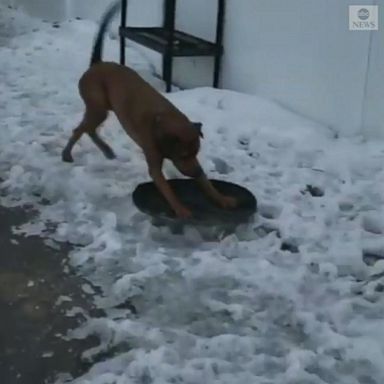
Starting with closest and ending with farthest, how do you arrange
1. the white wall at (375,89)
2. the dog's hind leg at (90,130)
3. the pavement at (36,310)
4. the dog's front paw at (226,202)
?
the pavement at (36,310) → the dog's front paw at (226,202) → the dog's hind leg at (90,130) → the white wall at (375,89)

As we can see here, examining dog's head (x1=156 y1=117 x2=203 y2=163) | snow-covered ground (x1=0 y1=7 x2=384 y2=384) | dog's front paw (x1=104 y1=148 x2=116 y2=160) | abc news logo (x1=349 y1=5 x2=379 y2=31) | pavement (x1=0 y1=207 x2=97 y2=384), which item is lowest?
pavement (x1=0 y1=207 x2=97 y2=384)

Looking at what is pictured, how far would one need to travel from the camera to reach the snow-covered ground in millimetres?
2891

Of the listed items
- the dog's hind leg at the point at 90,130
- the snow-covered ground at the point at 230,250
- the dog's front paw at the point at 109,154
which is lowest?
the snow-covered ground at the point at 230,250

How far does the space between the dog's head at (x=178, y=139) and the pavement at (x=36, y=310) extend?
58 cm

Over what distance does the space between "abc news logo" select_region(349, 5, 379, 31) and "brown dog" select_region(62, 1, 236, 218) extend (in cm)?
126

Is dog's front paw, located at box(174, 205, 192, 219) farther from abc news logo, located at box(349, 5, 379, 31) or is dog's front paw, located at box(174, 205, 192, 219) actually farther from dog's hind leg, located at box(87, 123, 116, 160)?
abc news logo, located at box(349, 5, 379, 31)

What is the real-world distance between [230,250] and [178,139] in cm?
51

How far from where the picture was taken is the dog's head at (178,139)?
3.83 metres

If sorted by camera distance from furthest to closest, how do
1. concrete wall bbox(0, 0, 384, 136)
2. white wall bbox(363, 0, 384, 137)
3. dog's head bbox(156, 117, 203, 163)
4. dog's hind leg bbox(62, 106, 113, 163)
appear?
concrete wall bbox(0, 0, 384, 136)
white wall bbox(363, 0, 384, 137)
dog's hind leg bbox(62, 106, 113, 163)
dog's head bbox(156, 117, 203, 163)

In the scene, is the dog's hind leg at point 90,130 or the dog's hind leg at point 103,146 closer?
the dog's hind leg at point 90,130

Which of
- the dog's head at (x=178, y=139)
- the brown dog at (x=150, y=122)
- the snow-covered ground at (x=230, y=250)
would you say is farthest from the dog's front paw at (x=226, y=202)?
the dog's head at (x=178, y=139)

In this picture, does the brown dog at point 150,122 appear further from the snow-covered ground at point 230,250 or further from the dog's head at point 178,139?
the snow-covered ground at point 230,250

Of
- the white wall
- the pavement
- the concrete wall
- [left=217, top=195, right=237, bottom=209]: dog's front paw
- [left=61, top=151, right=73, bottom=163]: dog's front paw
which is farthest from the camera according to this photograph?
the concrete wall

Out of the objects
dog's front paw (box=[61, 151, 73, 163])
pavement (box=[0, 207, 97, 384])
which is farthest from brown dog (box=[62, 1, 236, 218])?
pavement (box=[0, 207, 97, 384])
